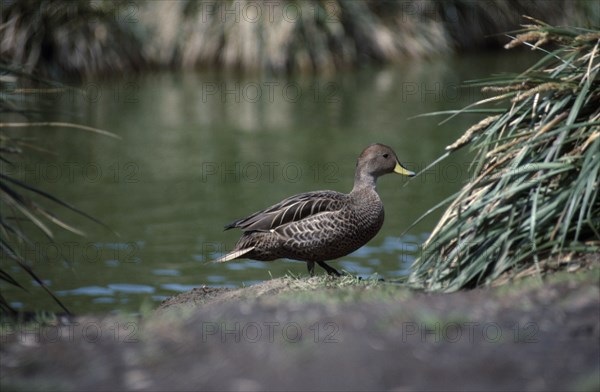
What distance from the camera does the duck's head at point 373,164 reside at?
25.8ft

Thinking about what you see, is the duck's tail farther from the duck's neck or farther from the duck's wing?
the duck's neck

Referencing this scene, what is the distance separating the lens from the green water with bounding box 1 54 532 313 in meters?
9.66

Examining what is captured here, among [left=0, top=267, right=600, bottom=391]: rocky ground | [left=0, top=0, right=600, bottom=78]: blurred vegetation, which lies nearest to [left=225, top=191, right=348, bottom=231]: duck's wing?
[left=0, top=267, right=600, bottom=391]: rocky ground

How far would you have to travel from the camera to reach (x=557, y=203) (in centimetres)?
550

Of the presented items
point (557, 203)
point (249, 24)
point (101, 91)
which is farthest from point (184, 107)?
point (557, 203)

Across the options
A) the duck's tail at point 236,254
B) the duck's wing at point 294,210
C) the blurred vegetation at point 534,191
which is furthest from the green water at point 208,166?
the blurred vegetation at point 534,191

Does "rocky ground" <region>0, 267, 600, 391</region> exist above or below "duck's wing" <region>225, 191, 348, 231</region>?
above

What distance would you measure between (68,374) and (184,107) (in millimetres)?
13772

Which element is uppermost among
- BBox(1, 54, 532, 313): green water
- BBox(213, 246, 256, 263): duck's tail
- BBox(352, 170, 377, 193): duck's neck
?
BBox(352, 170, 377, 193): duck's neck

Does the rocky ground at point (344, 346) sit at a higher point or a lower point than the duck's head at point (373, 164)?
lower

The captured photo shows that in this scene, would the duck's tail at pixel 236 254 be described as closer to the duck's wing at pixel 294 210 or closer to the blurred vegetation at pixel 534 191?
the duck's wing at pixel 294 210

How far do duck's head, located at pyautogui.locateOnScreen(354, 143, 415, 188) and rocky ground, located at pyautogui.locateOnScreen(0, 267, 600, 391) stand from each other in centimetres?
274

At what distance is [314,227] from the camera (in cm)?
735

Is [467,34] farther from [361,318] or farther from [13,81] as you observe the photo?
[361,318]
